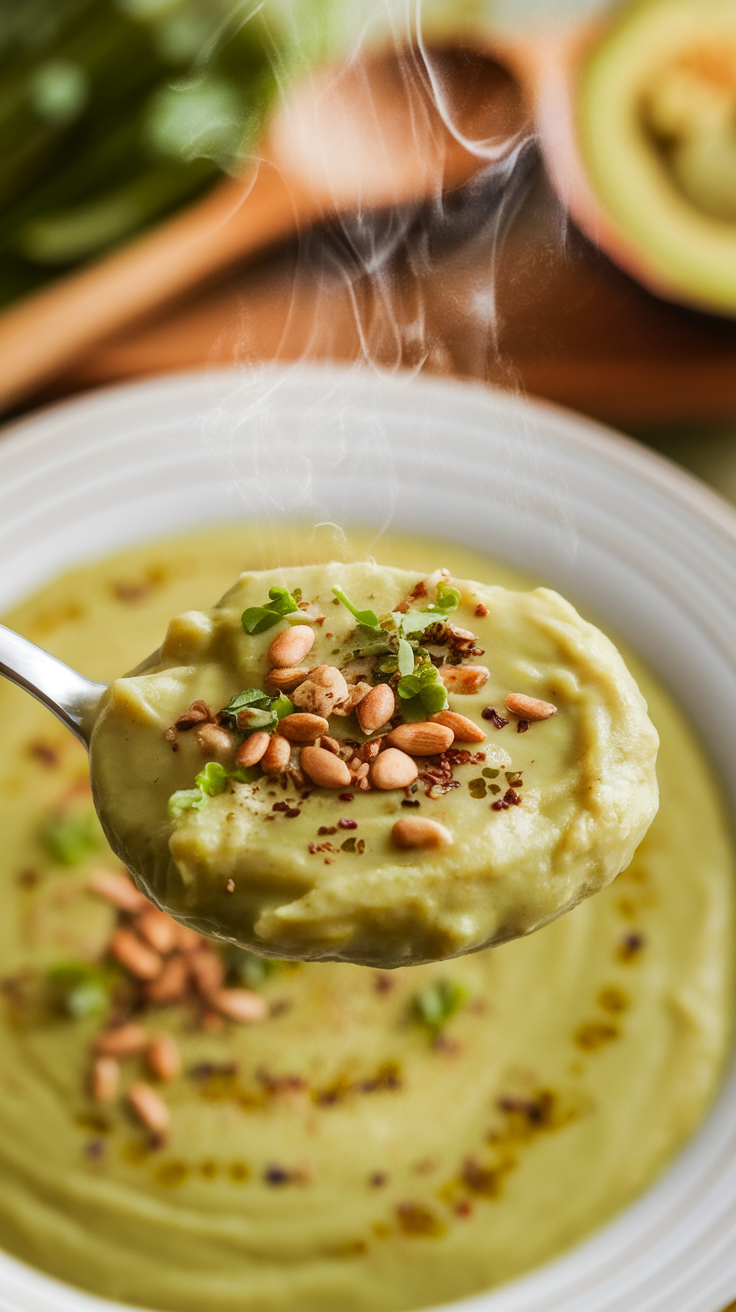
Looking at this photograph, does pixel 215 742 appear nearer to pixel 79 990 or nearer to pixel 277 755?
pixel 277 755

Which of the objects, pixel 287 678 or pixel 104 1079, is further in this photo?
pixel 104 1079

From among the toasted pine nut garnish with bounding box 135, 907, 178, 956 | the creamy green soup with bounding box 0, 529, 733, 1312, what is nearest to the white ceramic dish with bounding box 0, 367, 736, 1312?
the creamy green soup with bounding box 0, 529, 733, 1312

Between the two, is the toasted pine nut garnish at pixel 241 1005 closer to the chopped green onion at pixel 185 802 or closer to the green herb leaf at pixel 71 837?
the green herb leaf at pixel 71 837

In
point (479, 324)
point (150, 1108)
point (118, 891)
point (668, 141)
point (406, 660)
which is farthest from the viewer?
point (668, 141)

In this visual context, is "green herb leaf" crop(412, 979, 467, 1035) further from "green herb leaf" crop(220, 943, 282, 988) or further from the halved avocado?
the halved avocado

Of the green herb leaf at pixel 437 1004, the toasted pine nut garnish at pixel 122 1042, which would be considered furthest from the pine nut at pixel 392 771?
the toasted pine nut garnish at pixel 122 1042

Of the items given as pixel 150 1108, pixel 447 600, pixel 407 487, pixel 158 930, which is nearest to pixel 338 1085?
pixel 150 1108
